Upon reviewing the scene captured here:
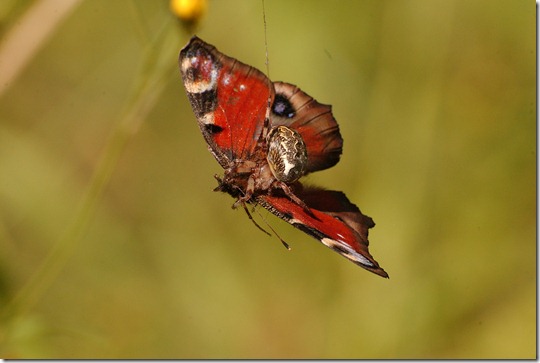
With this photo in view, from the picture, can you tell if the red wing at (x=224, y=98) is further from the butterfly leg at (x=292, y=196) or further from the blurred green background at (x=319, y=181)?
the blurred green background at (x=319, y=181)

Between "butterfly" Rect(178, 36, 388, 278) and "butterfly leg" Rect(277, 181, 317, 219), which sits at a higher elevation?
"butterfly" Rect(178, 36, 388, 278)

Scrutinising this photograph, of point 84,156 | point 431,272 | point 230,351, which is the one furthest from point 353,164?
point 84,156

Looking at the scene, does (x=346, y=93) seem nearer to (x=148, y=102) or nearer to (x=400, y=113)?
(x=400, y=113)

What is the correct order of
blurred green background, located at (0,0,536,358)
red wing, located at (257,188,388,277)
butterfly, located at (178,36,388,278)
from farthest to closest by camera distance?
blurred green background, located at (0,0,536,358) → butterfly, located at (178,36,388,278) → red wing, located at (257,188,388,277)

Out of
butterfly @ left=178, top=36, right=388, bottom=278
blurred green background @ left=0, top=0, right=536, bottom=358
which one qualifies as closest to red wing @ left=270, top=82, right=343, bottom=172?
butterfly @ left=178, top=36, right=388, bottom=278

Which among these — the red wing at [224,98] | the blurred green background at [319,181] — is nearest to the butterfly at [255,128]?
the red wing at [224,98]

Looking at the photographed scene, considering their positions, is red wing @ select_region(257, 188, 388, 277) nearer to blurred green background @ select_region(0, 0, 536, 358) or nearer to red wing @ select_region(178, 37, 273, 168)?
red wing @ select_region(178, 37, 273, 168)

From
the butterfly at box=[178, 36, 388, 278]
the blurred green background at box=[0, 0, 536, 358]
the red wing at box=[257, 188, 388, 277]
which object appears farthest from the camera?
the blurred green background at box=[0, 0, 536, 358]
